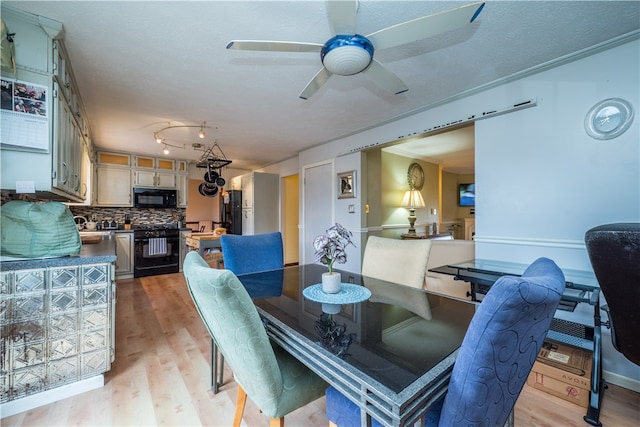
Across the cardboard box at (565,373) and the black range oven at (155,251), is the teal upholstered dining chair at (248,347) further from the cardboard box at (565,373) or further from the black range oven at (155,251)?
the black range oven at (155,251)

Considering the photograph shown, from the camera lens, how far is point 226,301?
83 centimetres

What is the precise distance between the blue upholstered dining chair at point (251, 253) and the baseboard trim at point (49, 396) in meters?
1.09

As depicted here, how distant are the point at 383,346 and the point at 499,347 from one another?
Answer: 0.36 m

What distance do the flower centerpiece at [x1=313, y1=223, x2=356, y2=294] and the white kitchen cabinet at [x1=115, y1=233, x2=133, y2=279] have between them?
15.0 feet

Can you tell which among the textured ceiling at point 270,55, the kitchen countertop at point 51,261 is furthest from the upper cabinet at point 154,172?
the kitchen countertop at point 51,261

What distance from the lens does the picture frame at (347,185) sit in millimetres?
3869

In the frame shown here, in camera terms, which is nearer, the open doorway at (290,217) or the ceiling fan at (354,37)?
the ceiling fan at (354,37)

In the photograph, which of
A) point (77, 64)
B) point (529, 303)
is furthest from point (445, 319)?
point (77, 64)

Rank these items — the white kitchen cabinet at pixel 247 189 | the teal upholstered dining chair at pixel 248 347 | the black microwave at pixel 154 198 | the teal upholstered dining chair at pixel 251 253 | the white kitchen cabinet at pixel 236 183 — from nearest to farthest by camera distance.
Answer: the teal upholstered dining chair at pixel 248 347 → the teal upholstered dining chair at pixel 251 253 → the black microwave at pixel 154 198 → the white kitchen cabinet at pixel 247 189 → the white kitchen cabinet at pixel 236 183

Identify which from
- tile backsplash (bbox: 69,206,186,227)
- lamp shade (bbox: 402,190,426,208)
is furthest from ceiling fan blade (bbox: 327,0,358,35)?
tile backsplash (bbox: 69,206,186,227)

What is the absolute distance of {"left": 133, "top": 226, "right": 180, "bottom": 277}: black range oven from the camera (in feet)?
15.2

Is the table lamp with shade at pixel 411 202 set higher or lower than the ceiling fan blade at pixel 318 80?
lower

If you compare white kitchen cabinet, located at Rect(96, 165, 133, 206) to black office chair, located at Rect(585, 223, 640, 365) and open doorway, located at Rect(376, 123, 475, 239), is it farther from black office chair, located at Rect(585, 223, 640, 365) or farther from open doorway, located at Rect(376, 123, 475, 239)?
black office chair, located at Rect(585, 223, 640, 365)

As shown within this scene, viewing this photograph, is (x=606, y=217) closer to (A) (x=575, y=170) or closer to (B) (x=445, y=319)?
(A) (x=575, y=170)
